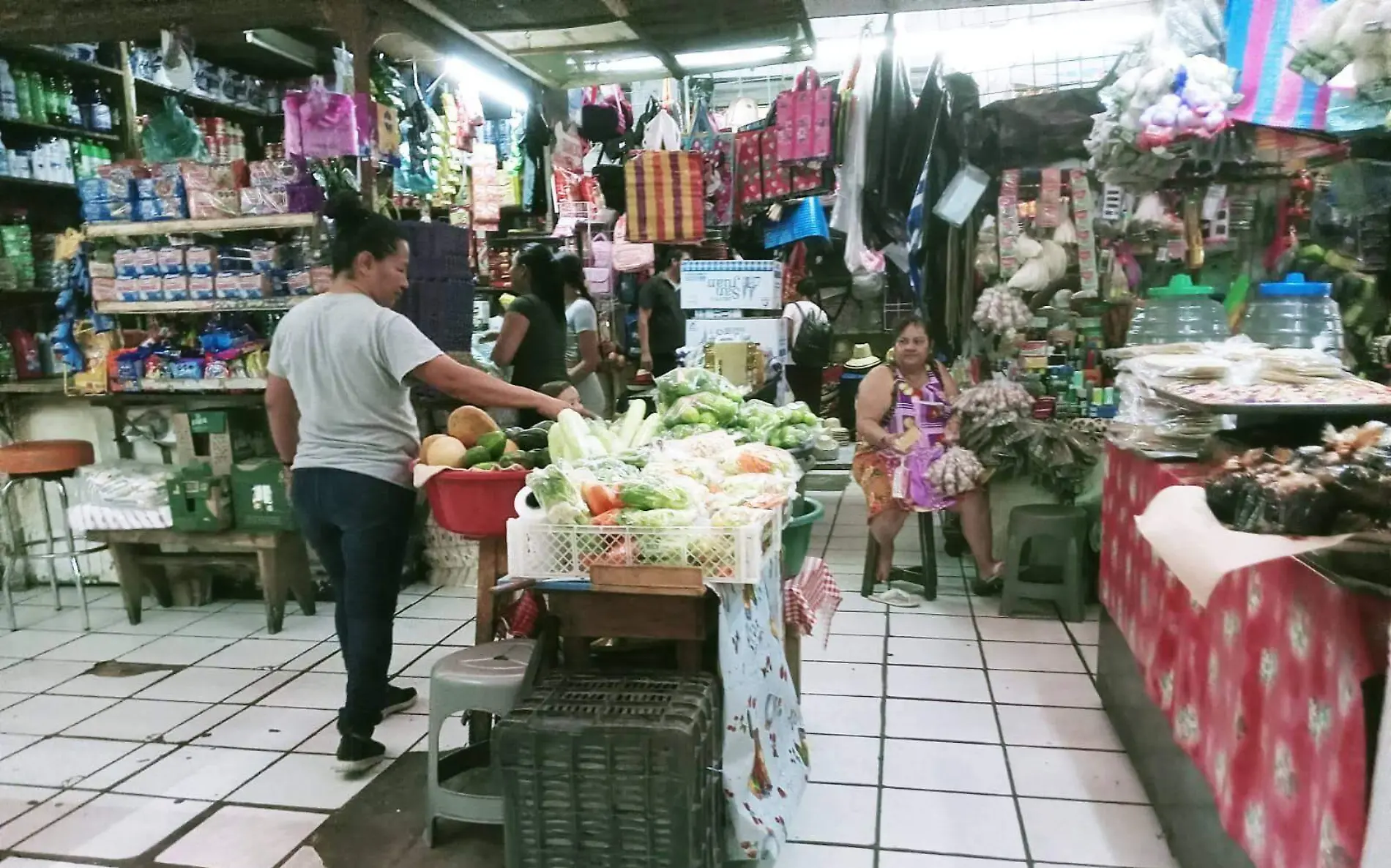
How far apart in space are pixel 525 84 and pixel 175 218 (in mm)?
2044

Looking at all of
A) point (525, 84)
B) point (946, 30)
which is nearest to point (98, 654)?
point (525, 84)

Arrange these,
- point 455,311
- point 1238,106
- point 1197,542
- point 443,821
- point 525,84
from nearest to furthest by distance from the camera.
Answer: point 1197,542
point 443,821
point 1238,106
point 455,311
point 525,84

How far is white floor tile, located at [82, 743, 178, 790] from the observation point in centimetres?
299

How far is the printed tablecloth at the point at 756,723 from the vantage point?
2225 mm

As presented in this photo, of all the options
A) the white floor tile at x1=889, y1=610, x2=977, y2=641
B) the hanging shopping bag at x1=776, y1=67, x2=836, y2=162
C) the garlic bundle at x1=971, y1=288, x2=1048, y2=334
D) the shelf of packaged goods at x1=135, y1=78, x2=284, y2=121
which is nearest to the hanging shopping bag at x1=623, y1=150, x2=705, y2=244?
the hanging shopping bag at x1=776, y1=67, x2=836, y2=162

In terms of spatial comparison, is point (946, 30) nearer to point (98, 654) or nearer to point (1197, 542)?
point (1197, 542)

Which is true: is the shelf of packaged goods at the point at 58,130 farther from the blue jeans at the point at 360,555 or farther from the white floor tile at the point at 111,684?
the blue jeans at the point at 360,555

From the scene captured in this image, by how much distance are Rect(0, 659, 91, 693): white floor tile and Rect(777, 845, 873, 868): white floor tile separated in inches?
119

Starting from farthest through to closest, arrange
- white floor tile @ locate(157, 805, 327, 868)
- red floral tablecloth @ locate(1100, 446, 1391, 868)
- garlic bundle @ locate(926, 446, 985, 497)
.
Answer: garlic bundle @ locate(926, 446, 985, 497) → white floor tile @ locate(157, 805, 327, 868) → red floral tablecloth @ locate(1100, 446, 1391, 868)

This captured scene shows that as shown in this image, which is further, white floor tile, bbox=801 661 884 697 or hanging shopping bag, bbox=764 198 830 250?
hanging shopping bag, bbox=764 198 830 250

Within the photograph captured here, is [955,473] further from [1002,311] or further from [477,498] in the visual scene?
[477,498]

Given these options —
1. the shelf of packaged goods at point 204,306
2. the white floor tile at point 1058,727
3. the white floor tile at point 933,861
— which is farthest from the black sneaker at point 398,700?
the white floor tile at point 1058,727

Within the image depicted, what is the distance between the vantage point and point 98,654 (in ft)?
13.5

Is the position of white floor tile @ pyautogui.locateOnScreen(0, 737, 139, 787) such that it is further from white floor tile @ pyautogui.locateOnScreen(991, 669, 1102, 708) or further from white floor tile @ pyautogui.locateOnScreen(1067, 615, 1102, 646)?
white floor tile @ pyautogui.locateOnScreen(1067, 615, 1102, 646)
